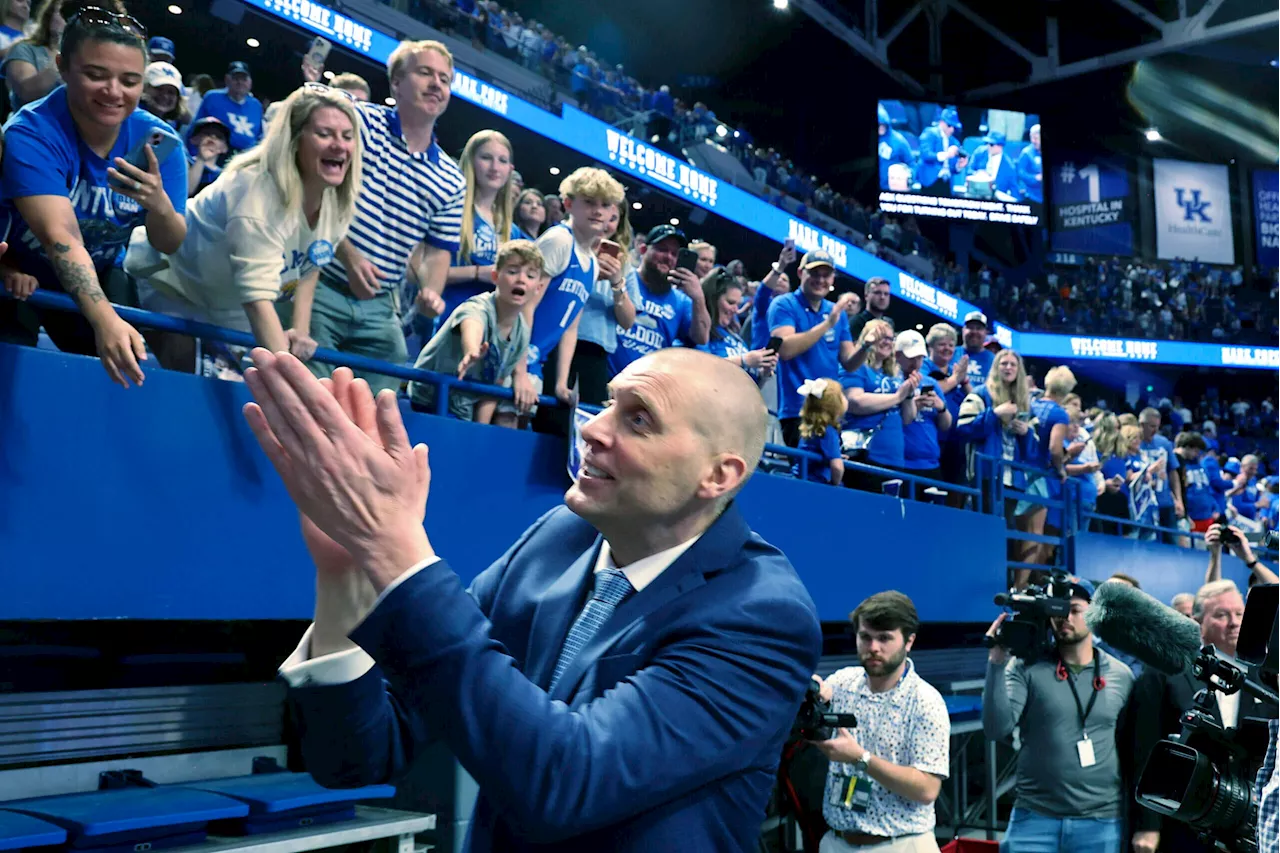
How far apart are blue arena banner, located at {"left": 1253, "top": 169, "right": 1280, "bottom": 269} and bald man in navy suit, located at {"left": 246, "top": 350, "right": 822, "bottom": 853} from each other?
120 feet

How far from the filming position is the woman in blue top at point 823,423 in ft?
21.9

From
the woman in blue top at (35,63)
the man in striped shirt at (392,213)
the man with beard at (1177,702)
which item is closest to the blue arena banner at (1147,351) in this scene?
the man with beard at (1177,702)

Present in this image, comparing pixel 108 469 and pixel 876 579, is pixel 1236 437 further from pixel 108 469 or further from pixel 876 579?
pixel 108 469

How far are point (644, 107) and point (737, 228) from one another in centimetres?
256

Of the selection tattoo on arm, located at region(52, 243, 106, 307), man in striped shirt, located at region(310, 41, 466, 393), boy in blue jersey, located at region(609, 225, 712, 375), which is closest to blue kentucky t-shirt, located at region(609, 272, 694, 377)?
boy in blue jersey, located at region(609, 225, 712, 375)

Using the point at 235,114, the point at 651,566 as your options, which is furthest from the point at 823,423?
the point at 651,566

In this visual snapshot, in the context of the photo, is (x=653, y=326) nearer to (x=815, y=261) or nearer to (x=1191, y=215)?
(x=815, y=261)

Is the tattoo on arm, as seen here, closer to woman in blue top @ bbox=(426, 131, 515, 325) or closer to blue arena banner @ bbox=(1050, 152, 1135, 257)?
woman in blue top @ bbox=(426, 131, 515, 325)

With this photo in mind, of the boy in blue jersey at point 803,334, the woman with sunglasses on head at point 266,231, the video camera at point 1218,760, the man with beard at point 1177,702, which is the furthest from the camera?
the boy in blue jersey at point 803,334

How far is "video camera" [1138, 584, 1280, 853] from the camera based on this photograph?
2.15 meters

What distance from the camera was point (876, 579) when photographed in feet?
23.9

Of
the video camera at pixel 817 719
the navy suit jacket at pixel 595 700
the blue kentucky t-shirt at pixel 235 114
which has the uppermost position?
the blue kentucky t-shirt at pixel 235 114

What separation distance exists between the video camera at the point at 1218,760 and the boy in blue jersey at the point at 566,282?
9.73 feet

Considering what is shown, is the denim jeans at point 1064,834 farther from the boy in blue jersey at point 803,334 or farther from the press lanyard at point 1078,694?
the boy in blue jersey at point 803,334
